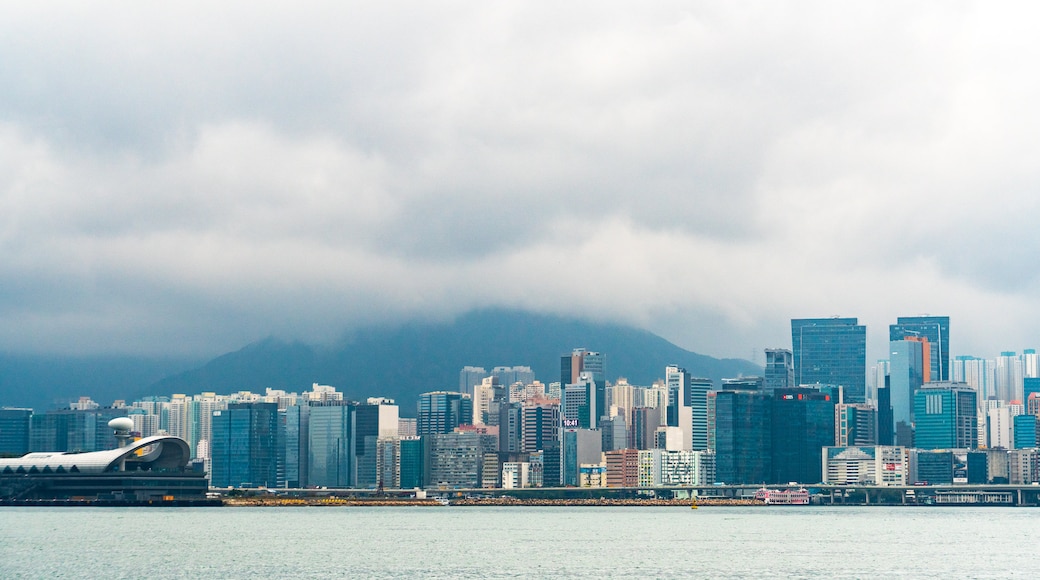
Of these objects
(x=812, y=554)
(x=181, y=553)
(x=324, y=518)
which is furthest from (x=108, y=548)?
(x=324, y=518)

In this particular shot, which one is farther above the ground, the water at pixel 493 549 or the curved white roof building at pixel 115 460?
the curved white roof building at pixel 115 460

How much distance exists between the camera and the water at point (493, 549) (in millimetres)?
85312

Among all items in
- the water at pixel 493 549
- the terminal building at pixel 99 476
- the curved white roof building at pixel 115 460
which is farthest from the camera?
the curved white roof building at pixel 115 460

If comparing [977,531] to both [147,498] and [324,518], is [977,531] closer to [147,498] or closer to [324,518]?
[324,518]

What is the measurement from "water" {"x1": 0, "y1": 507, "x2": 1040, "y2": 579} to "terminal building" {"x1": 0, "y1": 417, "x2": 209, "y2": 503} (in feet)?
80.6

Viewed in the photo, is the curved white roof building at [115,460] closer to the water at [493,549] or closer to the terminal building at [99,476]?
the terminal building at [99,476]

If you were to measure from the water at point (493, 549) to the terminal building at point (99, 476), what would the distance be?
24581 millimetres

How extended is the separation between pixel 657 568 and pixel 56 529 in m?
62.7

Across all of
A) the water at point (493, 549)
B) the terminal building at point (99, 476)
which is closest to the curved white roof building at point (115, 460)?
the terminal building at point (99, 476)

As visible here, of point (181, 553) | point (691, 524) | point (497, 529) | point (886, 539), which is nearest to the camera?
point (181, 553)

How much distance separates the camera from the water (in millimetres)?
85312

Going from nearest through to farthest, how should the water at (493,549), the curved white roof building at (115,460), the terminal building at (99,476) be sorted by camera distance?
1. the water at (493,549)
2. the terminal building at (99,476)
3. the curved white roof building at (115,460)

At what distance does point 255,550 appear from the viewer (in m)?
103

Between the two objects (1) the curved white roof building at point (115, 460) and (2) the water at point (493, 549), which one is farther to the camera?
(1) the curved white roof building at point (115, 460)
